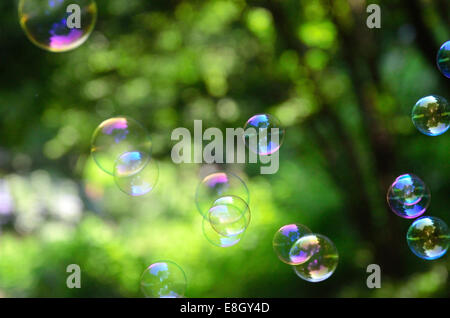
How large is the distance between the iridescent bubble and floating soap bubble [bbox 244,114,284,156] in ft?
2.99

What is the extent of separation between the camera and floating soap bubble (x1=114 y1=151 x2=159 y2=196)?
3.80 m

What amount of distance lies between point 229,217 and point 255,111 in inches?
141

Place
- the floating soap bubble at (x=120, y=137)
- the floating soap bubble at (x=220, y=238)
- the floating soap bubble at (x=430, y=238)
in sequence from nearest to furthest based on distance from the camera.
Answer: the floating soap bubble at (x=430, y=238)
the floating soap bubble at (x=220, y=238)
the floating soap bubble at (x=120, y=137)

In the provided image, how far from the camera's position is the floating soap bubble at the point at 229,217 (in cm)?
351

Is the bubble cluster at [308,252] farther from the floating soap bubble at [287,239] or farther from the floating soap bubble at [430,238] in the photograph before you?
the floating soap bubble at [430,238]

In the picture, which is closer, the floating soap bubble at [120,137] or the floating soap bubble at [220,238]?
the floating soap bubble at [220,238]

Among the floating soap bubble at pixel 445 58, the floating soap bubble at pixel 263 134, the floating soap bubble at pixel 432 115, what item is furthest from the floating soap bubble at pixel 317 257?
the floating soap bubble at pixel 445 58

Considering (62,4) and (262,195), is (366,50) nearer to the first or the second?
(62,4)

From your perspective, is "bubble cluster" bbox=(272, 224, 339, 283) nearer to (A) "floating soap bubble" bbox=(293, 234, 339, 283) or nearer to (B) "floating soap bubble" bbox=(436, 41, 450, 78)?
(A) "floating soap bubble" bbox=(293, 234, 339, 283)

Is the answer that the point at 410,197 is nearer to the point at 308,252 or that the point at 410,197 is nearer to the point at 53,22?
the point at 308,252

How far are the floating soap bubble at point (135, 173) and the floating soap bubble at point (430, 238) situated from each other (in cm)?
195

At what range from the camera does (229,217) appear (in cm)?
351

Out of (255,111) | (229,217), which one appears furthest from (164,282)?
(255,111)

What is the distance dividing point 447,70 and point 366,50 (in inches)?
76.5
